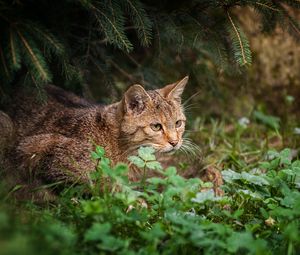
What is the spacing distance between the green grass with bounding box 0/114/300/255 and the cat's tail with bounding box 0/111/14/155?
1.00m

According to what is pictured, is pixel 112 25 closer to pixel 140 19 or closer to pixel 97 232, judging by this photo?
pixel 140 19

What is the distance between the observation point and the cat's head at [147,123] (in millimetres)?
4199

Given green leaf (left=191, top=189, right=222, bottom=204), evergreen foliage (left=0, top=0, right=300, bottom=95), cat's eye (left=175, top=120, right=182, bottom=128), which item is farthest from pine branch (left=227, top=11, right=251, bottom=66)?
green leaf (left=191, top=189, right=222, bottom=204)

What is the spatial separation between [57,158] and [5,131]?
612mm

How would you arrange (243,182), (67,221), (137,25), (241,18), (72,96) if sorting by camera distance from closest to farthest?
(67,221) < (243,182) < (137,25) < (72,96) < (241,18)

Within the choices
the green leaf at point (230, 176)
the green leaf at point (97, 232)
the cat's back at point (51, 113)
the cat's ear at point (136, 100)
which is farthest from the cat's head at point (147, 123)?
the green leaf at point (97, 232)

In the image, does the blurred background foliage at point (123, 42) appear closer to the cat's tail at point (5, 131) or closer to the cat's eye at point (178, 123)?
the cat's tail at point (5, 131)

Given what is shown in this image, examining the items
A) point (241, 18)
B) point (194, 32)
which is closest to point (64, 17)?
point (194, 32)

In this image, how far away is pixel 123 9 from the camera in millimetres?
4309

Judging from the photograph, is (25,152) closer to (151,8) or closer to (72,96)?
(72,96)

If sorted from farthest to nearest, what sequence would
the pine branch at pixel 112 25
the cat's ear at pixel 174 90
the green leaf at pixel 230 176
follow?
the cat's ear at pixel 174 90 < the pine branch at pixel 112 25 < the green leaf at pixel 230 176

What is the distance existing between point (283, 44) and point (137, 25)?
2939mm

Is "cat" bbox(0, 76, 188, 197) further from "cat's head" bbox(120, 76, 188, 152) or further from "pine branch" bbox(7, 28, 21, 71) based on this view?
"pine branch" bbox(7, 28, 21, 71)

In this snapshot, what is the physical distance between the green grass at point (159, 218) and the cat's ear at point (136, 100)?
2.98 feet
